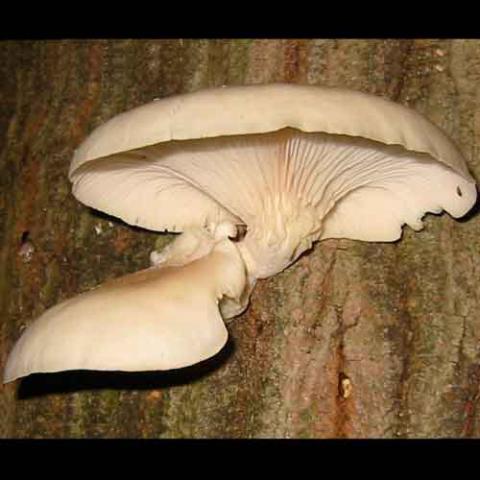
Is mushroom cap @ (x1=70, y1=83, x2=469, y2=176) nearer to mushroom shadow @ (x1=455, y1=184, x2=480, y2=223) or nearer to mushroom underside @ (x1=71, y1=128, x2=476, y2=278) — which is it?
mushroom underside @ (x1=71, y1=128, x2=476, y2=278)

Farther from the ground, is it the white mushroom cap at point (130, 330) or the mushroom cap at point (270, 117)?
the mushroom cap at point (270, 117)

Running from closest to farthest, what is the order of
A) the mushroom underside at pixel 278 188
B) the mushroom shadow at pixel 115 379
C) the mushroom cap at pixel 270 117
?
the mushroom cap at pixel 270 117 < the mushroom underside at pixel 278 188 < the mushroom shadow at pixel 115 379

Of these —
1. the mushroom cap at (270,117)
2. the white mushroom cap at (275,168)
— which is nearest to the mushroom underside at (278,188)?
the white mushroom cap at (275,168)

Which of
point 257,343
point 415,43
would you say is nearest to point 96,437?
point 257,343

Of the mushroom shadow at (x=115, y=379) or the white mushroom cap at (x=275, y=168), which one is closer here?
the white mushroom cap at (x=275, y=168)

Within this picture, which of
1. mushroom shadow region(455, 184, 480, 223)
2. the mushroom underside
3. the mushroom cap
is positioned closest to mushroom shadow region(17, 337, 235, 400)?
the mushroom underside

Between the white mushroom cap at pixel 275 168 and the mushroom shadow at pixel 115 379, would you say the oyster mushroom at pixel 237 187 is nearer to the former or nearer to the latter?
the white mushroom cap at pixel 275 168

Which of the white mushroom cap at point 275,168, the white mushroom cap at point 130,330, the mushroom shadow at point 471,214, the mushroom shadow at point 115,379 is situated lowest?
the mushroom shadow at point 115,379

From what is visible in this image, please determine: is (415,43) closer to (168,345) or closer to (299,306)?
(299,306)
